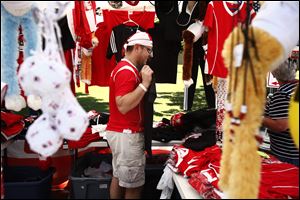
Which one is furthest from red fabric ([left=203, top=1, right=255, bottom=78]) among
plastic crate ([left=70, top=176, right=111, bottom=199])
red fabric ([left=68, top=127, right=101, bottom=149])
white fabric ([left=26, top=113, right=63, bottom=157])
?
white fabric ([left=26, top=113, right=63, bottom=157])

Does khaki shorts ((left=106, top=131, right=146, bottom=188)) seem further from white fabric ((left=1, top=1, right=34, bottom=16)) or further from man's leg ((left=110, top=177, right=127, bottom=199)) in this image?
white fabric ((left=1, top=1, right=34, bottom=16))

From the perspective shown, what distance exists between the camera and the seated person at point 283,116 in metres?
2.49

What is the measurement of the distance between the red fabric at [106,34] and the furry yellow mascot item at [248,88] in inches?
103

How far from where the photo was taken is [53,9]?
5.94 feet

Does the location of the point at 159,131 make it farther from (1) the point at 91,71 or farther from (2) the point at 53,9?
(2) the point at 53,9

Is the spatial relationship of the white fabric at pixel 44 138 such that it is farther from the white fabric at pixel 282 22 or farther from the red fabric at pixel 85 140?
the red fabric at pixel 85 140

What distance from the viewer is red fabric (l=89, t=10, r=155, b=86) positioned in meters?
4.27

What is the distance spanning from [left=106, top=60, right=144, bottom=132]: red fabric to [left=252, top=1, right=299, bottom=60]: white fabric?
1114 mm

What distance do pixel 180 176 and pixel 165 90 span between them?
28.8ft

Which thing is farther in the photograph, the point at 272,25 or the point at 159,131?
the point at 159,131

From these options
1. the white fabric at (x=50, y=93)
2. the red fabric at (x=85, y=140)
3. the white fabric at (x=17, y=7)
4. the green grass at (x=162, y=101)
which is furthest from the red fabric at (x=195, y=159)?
the green grass at (x=162, y=101)

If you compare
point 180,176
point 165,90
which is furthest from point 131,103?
point 165,90

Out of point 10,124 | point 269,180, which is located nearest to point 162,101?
point 10,124

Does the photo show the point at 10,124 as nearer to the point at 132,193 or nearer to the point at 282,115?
the point at 132,193
